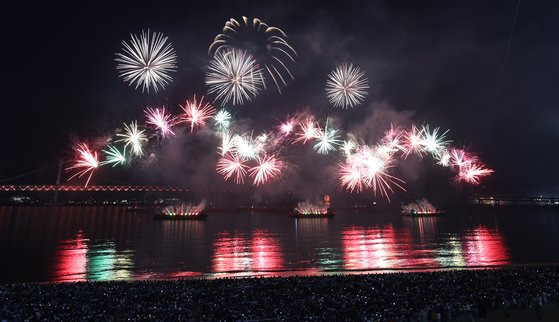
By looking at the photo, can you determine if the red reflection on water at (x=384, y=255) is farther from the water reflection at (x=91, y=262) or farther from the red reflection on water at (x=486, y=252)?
the water reflection at (x=91, y=262)

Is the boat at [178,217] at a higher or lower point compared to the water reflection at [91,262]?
higher

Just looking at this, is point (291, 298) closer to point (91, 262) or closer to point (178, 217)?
point (91, 262)

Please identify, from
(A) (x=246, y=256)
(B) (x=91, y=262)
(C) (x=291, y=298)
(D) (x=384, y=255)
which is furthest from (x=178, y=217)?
(C) (x=291, y=298)

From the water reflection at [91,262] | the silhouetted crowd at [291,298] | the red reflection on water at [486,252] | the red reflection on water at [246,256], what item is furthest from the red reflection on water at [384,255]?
the water reflection at [91,262]

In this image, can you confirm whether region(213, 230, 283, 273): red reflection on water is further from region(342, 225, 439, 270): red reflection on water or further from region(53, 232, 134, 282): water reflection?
region(53, 232, 134, 282): water reflection

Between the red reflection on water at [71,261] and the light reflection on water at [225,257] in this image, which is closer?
the red reflection on water at [71,261]

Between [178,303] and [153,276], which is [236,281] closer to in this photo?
[178,303]
